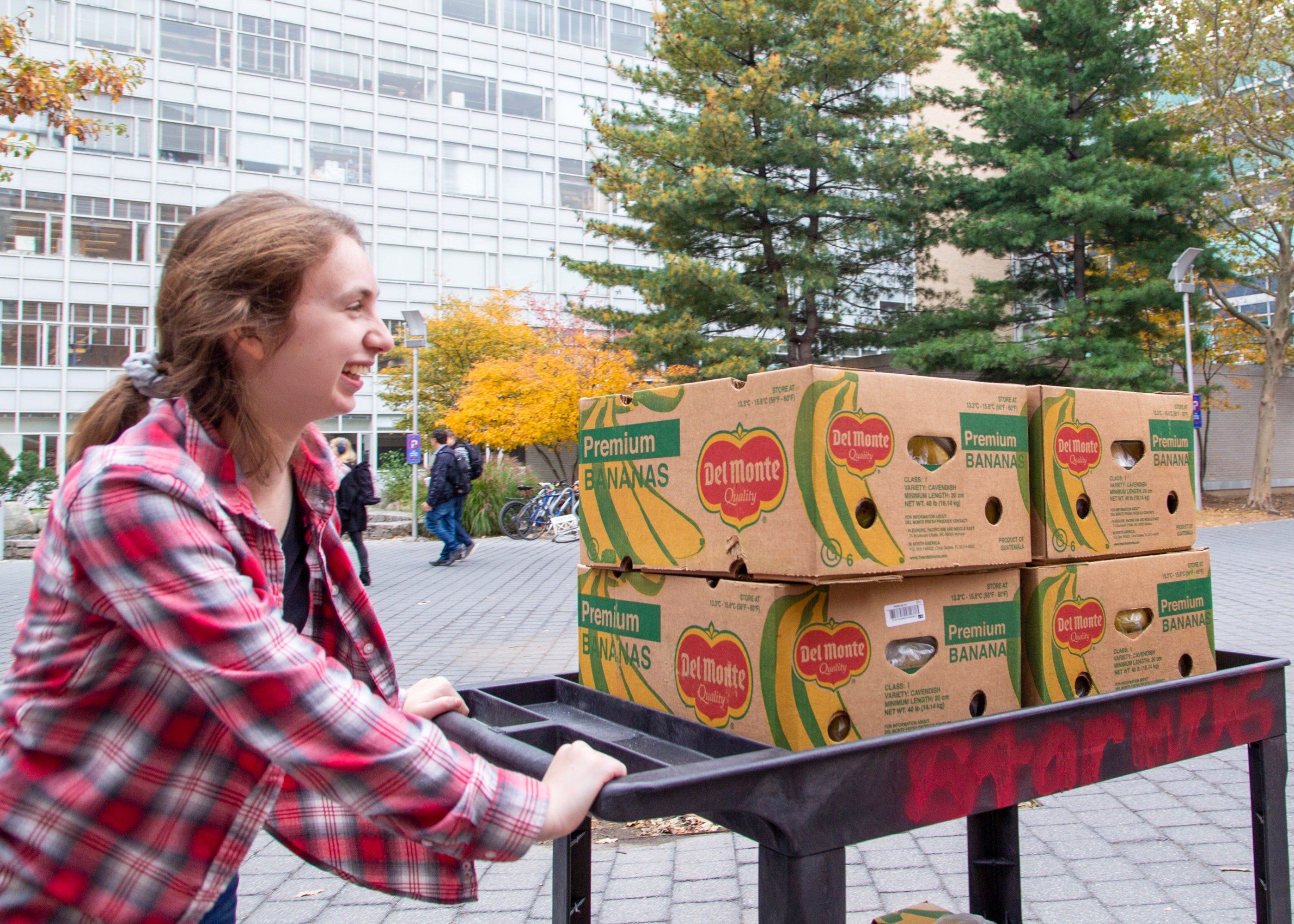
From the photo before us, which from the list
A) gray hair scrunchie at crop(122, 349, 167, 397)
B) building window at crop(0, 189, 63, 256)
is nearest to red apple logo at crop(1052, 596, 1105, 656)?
gray hair scrunchie at crop(122, 349, 167, 397)

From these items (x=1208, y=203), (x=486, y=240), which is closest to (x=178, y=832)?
(x=1208, y=203)

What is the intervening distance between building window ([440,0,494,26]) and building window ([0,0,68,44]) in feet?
42.1

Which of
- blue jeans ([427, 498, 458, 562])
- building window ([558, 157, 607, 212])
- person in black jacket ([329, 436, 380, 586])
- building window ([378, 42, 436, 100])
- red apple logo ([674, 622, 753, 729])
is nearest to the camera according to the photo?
red apple logo ([674, 622, 753, 729])

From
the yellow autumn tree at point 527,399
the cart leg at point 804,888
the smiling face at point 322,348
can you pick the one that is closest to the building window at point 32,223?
→ the yellow autumn tree at point 527,399

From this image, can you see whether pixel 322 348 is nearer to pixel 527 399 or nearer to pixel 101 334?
pixel 527 399

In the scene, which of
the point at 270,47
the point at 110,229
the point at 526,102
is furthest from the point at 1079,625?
the point at 526,102

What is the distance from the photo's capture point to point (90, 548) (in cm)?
110

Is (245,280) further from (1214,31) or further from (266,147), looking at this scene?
(266,147)

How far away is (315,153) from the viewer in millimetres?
34562

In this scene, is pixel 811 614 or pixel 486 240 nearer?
pixel 811 614

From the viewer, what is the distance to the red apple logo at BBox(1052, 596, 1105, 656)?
73.2 inches

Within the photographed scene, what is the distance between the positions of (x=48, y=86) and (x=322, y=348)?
9746mm

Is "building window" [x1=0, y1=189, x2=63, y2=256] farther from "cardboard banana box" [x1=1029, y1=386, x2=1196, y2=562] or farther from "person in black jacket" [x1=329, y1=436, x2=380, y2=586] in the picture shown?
"cardboard banana box" [x1=1029, y1=386, x2=1196, y2=562]

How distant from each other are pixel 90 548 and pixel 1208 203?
2111cm
